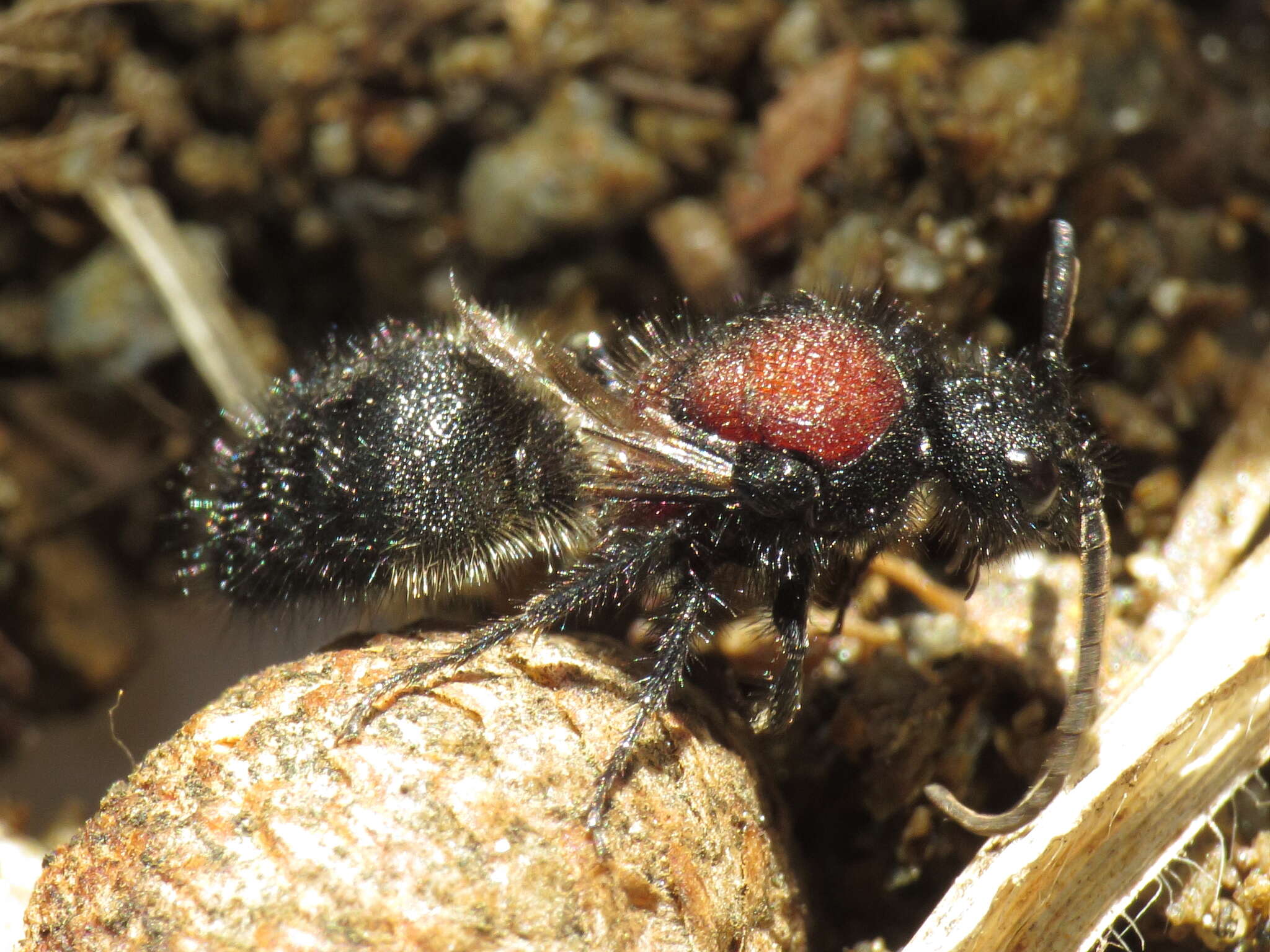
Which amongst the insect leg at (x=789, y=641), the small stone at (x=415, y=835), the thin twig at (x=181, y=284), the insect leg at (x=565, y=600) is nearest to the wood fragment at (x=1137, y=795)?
the small stone at (x=415, y=835)

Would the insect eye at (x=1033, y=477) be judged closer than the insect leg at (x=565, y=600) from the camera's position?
No

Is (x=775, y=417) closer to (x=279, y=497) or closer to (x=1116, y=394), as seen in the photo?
(x=279, y=497)

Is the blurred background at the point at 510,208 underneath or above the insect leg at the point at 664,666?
above

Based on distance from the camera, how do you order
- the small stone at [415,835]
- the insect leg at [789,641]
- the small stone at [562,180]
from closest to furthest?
the small stone at [415,835] < the insect leg at [789,641] < the small stone at [562,180]

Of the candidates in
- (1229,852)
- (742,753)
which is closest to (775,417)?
(742,753)

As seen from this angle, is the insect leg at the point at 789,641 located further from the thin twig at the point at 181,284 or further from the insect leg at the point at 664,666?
the thin twig at the point at 181,284

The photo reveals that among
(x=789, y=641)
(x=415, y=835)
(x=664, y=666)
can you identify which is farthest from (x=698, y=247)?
(x=415, y=835)

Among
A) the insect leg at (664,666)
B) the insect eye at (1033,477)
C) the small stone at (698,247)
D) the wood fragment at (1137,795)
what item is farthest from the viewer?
the small stone at (698,247)
